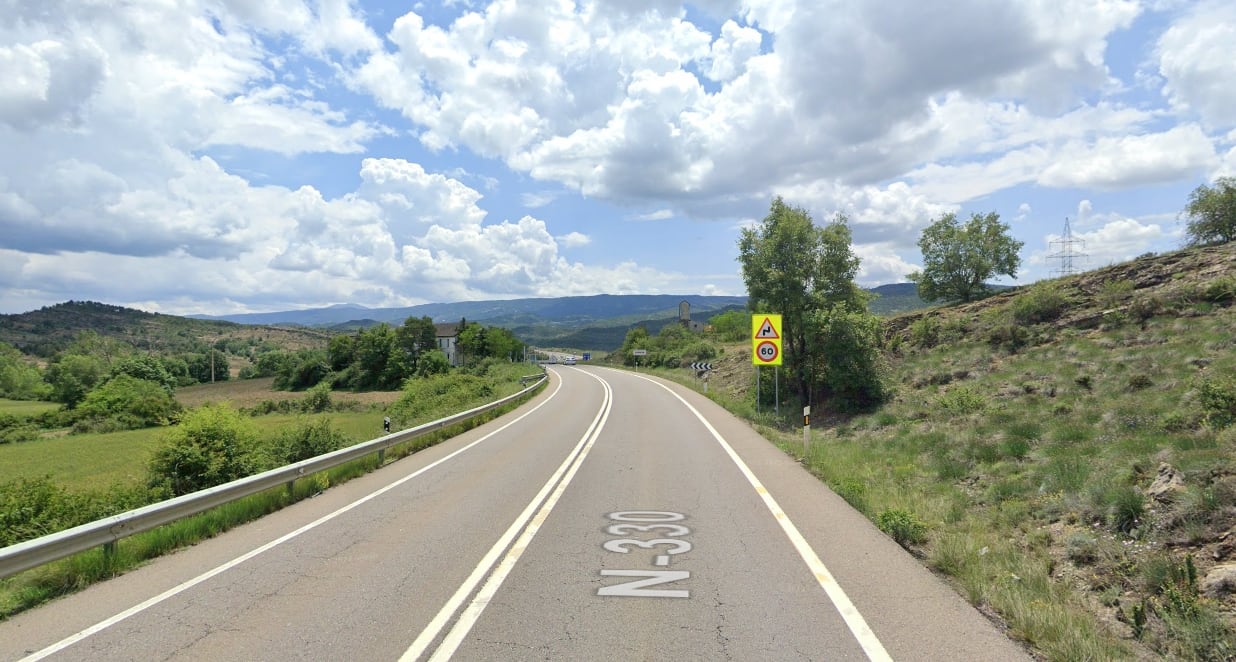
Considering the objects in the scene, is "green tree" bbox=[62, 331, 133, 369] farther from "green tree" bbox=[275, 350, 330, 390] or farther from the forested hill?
"green tree" bbox=[275, 350, 330, 390]

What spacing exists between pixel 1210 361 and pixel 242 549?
61.2ft

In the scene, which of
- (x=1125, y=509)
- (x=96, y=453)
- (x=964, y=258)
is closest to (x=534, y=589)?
(x=1125, y=509)

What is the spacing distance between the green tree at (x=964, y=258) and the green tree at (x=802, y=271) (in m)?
12.2

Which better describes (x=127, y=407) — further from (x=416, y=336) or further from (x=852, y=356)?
(x=852, y=356)

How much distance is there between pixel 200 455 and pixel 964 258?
39.7m

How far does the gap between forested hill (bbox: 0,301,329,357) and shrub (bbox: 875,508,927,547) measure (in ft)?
636

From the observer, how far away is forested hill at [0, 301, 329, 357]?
163 meters

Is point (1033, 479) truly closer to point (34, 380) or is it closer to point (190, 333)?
point (34, 380)

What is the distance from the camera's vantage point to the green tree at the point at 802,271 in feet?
95.7

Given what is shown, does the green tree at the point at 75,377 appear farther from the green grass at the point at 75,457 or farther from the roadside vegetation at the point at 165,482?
the roadside vegetation at the point at 165,482

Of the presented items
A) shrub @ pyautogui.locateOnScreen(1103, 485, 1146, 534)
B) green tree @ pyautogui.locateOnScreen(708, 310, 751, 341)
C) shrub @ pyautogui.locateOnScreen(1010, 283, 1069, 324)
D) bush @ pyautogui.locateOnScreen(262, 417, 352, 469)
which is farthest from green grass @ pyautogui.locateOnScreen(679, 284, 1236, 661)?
green tree @ pyautogui.locateOnScreen(708, 310, 751, 341)

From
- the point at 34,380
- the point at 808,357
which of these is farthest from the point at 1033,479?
the point at 34,380

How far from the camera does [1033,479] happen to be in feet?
32.5

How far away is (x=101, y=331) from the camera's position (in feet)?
573
